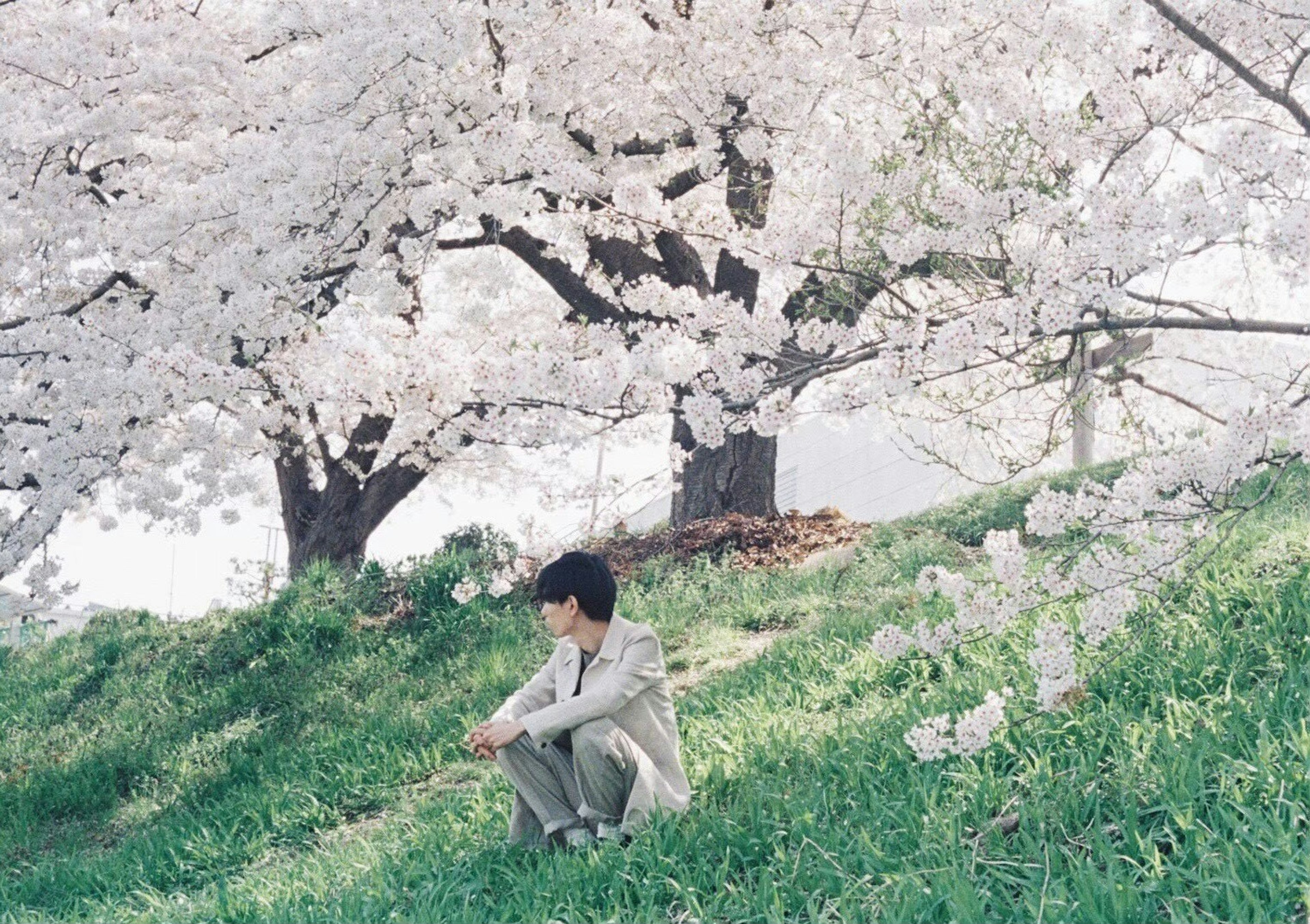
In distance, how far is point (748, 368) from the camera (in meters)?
4.18

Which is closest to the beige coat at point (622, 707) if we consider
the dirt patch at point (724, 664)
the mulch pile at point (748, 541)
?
the dirt patch at point (724, 664)

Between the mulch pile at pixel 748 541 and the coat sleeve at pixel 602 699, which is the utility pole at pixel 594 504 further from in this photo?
the mulch pile at pixel 748 541

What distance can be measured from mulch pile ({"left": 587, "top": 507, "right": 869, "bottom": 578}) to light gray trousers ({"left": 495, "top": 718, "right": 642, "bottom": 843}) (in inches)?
190

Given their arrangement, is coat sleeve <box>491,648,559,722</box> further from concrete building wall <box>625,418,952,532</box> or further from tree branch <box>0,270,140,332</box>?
concrete building wall <box>625,418,952,532</box>

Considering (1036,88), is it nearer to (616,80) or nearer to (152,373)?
(616,80)

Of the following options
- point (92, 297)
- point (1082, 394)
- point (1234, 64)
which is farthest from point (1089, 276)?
point (92, 297)

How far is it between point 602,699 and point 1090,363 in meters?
2.88

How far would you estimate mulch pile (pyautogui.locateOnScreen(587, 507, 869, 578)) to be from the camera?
9391mm

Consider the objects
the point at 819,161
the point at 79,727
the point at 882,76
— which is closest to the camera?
the point at 882,76

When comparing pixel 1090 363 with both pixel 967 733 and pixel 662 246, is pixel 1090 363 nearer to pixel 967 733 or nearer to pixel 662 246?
pixel 967 733

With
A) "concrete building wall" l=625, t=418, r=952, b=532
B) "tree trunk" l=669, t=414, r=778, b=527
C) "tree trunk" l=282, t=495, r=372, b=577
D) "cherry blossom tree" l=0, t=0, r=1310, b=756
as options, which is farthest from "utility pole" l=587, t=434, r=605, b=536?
"concrete building wall" l=625, t=418, r=952, b=532

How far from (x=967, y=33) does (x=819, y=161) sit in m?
1.20

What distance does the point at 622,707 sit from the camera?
4305mm

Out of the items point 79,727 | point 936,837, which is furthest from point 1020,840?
point 79,727
